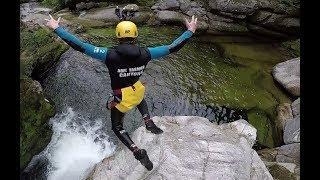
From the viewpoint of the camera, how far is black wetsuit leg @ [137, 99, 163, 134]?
7.56 metres

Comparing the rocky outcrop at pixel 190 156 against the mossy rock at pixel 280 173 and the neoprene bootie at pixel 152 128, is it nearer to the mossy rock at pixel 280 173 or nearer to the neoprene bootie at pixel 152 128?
the neoprene bootie at pixel 152 128

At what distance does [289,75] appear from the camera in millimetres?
14055

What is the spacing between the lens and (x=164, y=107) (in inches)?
485

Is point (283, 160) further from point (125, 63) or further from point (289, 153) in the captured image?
point (125, 63)

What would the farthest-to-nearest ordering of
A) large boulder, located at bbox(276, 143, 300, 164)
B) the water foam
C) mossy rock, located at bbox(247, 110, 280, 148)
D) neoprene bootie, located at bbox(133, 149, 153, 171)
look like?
mossy rock, located at bbox(247, 110, 280, 148) → large boulder, located at bbox(276, 143, 300, 164) → the water foam → neoprene bootie, located at bbox(133, 149, 153, 171)

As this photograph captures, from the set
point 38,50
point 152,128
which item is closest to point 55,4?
point 38,50

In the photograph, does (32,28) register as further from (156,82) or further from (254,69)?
(254,69)

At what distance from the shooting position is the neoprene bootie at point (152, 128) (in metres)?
7.79

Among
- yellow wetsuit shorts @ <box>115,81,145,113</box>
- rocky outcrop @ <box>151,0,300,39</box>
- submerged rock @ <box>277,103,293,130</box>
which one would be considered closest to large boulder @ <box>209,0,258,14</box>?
rocky outcrop @ <box>151,0,300,39</box>

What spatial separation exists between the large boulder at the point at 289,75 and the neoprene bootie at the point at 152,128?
7.10 m

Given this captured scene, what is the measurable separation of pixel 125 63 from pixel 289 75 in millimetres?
9102

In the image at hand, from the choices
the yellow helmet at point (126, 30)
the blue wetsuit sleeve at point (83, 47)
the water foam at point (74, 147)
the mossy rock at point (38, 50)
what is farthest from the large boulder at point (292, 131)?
the mossy rock at point (38, 50)

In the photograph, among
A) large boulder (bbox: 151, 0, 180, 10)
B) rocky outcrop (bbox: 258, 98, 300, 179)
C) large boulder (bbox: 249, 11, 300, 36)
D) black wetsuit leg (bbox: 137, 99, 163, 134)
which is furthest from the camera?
large boulder (bbox: 151, 0, 180, 10)

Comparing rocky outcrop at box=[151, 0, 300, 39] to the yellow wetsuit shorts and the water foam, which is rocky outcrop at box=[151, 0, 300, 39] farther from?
the yellow wetsuit shorts
